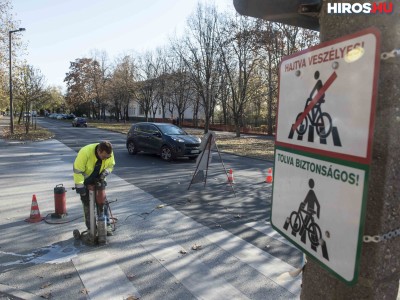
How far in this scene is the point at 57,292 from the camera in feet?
13.5

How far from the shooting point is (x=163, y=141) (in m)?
16.3

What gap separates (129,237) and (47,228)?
167 centimetres

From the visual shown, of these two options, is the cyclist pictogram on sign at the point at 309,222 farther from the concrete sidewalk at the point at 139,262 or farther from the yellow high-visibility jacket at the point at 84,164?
the yellow high-visibility jacket at the point at 84,164

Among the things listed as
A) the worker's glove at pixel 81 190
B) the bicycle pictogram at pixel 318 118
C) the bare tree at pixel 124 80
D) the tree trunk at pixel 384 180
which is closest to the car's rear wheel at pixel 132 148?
the worker's glove at pixel 81 190

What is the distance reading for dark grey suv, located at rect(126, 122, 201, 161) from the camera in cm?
1573

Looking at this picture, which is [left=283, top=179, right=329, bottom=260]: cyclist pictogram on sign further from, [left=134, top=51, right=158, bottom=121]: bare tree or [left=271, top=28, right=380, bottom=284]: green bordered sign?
[left=134, top=51, right=158, bottom=121]: bare tree

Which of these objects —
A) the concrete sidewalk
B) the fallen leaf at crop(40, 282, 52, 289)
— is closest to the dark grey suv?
the concrete sidewalk

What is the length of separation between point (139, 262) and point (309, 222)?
3.88 m

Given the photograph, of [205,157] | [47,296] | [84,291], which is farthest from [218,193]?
[47,296]

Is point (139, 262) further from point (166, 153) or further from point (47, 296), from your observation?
point (166, 153)

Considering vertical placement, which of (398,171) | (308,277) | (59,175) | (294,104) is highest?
(294,104)

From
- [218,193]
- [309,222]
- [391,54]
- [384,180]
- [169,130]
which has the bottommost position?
[218,193]

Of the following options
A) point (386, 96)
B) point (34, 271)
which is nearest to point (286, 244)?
point (34, 271)

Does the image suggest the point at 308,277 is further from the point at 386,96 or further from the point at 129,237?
the point at 129,237
